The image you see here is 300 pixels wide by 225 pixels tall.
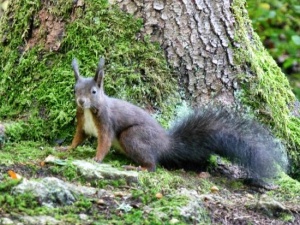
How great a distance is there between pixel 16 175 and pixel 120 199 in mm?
608

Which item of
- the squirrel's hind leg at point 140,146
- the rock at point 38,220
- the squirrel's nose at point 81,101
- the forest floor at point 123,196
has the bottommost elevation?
the rock at point 38,220

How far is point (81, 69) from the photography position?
5.04 meters

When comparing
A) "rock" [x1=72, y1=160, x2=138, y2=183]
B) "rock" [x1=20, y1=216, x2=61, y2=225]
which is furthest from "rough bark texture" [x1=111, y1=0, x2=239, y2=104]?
"rock" [x1=20, y1=216, x2=61, y2=225]

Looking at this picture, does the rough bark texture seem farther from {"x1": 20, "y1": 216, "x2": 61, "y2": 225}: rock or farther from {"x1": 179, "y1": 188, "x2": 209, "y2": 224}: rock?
{"x1": 20, "y1": 216, "x2": 61, "y2": 225}: rock

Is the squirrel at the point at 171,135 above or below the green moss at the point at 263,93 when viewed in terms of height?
below

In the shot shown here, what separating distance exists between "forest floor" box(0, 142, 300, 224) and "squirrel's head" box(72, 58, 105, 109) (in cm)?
36

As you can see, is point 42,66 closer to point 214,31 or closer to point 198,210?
point 214,31

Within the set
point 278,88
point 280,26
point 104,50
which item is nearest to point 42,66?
point 104,50

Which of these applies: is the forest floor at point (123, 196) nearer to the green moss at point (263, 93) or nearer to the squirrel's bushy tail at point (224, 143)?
the squirrel's bushy tail at point (224, 143)

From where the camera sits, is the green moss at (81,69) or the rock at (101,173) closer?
the rock at (101,173)

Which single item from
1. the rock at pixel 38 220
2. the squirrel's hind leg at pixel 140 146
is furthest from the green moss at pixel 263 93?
the rock at pixel 38 220

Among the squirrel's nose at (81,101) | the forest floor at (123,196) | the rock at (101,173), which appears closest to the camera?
the forest floor at (123,196)

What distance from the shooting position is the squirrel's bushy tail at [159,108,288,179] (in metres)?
4.50

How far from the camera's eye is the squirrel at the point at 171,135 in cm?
440
